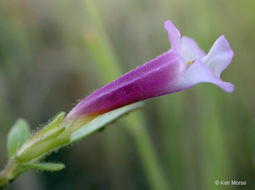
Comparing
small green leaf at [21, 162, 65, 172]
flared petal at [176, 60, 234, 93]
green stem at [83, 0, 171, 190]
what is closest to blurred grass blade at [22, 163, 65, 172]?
small green leaf at [21, 162, 65, 172]

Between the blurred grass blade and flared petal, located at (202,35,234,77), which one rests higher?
flared petal, located at (202,35,234,77)

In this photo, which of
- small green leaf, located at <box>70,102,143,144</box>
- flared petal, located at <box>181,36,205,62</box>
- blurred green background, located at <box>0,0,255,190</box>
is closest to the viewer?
flared petal, located at <box>181,36,205,62</box>

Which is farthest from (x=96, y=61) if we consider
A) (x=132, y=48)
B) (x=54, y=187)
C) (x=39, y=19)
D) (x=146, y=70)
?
(x=39, y=19)

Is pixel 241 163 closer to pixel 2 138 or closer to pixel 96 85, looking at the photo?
pixel 96 85

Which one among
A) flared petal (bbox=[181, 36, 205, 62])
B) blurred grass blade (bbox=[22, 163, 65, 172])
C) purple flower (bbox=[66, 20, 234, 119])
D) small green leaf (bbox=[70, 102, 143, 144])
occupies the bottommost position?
blurred grass blade (bbox=[22, 163, 65, 172])

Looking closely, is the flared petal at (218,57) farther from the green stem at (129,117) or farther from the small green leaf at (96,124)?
the green stem at (129,117)

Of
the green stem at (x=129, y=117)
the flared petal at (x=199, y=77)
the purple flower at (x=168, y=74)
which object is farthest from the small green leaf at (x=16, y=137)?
the flared petal at (x=199, y=77)

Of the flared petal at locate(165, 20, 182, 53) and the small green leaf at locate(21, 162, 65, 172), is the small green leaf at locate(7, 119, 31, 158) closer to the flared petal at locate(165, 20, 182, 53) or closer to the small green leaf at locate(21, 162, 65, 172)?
the small green leaf at locate(21, 162, 65, 172)

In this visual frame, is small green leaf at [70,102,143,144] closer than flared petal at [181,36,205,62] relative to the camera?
No
